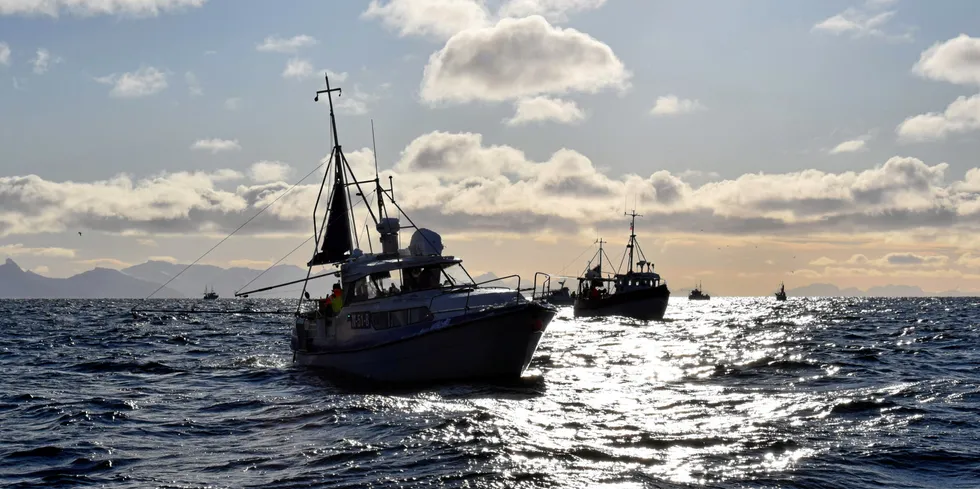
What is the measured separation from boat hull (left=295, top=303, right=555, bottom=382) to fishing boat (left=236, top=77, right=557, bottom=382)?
0.10ft

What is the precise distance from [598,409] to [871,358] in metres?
18.3

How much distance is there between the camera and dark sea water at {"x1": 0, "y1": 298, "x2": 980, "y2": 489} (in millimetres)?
14078

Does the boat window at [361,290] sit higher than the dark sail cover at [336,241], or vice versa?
the dark sail cover at [336,241]

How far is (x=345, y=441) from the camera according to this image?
1677 cm

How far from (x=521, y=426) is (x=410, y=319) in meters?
8.96

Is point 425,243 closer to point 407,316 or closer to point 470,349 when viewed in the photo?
point 407,316

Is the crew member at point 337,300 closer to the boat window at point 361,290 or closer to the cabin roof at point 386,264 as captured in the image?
the boat window at point 361,290

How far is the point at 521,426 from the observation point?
18.1 metres

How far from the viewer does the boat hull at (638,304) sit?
8138cm

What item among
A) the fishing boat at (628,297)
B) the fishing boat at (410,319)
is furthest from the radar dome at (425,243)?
the fishing boat at (628,297)

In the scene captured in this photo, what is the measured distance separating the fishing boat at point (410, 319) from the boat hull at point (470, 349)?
0.03 meters

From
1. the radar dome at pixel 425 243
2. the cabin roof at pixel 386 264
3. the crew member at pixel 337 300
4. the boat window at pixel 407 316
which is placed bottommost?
the boat window at pixel 407 316

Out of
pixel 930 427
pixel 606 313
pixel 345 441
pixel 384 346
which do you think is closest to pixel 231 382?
pixel 384 346

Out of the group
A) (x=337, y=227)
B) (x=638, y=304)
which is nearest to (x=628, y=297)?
(x=638, y=304)
